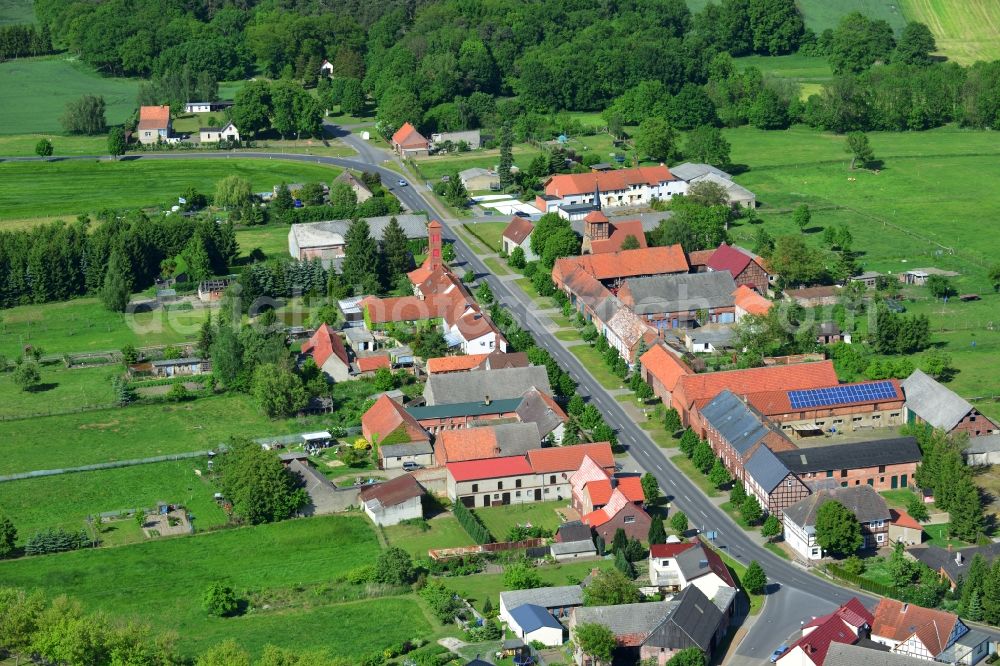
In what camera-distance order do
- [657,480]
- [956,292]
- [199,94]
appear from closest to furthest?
[657,480], [956,292], [199,94]

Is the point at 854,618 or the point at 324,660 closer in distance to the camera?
the point at 324,660

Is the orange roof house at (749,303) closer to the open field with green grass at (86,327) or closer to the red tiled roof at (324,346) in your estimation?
the red tiled roof at (324,346)

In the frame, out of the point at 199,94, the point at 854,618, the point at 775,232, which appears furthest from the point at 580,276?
the point at 199,94

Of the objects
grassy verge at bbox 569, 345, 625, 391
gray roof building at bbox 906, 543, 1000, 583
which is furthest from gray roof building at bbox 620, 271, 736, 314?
gray roof building at bbox 906, 543, 1000, 583

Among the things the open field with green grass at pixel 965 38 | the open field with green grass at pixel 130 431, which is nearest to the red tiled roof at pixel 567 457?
the open field with green grass at pixel 130 431

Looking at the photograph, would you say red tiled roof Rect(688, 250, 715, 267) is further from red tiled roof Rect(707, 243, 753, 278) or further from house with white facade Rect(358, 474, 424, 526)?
house with white facade Rect(358, 474, 424, 526)

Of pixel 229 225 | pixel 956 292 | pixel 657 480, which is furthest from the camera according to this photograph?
pixel 229 225

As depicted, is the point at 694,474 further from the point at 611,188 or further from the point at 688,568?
the point at 611,188

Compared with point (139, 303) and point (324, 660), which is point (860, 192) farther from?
point (324, 660)

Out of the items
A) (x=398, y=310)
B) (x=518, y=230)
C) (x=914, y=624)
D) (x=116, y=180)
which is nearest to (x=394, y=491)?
(x=914, y=624)
